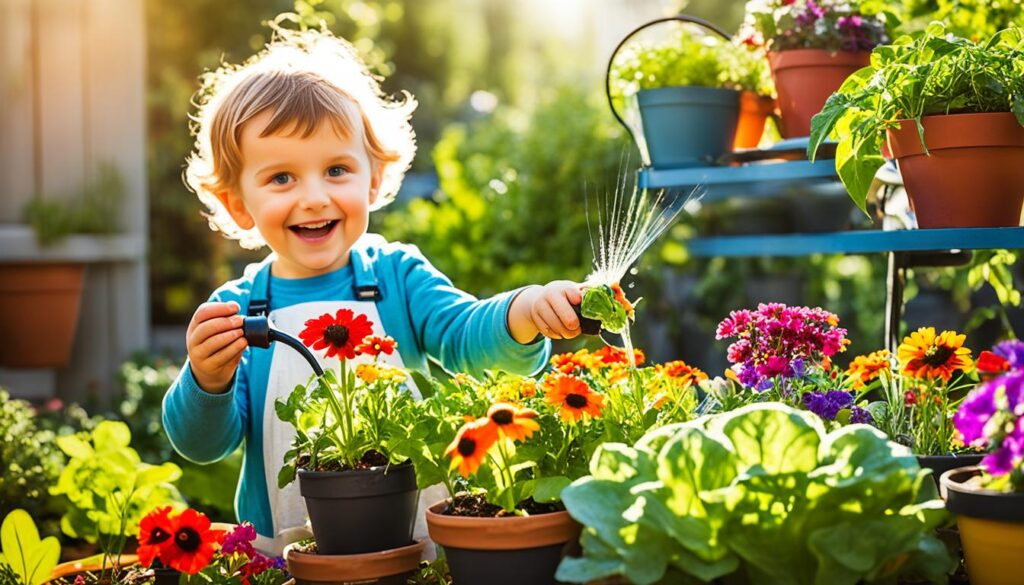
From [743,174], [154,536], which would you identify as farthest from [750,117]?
[154,536]

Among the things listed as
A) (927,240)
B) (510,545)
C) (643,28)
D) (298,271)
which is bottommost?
(510,545)

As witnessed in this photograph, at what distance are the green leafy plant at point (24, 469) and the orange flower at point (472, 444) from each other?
181 cm

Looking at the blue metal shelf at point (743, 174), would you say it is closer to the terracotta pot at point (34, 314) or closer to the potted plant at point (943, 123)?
the potted plant at point (943, 123)

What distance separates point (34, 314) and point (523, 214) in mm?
2188

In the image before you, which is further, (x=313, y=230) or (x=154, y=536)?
(x=313, y=230)

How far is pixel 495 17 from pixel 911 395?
13.9 metres

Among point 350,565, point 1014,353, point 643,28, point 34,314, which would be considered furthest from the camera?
point 34,314

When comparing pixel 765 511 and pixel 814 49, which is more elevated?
pixel 814 49

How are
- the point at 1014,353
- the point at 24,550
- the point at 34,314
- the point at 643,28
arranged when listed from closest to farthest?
the point at 1014,353 < the point at 24,550 < the point at 643,28 < the point at 34,314

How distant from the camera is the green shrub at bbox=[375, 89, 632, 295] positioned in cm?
475

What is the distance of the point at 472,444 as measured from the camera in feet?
3.98

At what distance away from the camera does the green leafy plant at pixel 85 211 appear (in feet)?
16.0

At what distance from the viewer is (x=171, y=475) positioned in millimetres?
2025

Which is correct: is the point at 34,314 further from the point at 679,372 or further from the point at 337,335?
the point at 679,372
